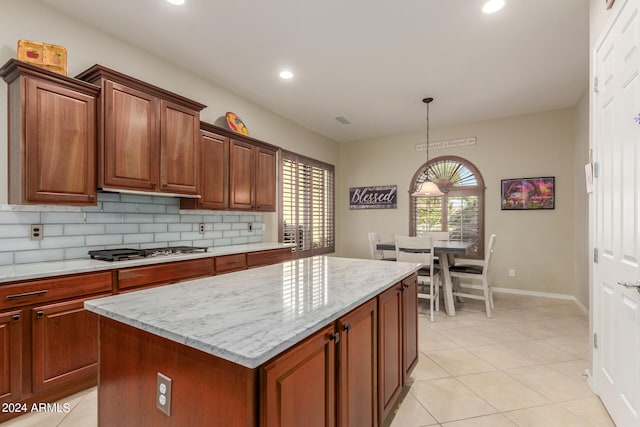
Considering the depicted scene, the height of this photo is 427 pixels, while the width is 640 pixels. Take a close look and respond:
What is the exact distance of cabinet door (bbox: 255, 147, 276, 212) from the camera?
157 inches

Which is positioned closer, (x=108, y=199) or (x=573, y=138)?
(x=108, y=199)

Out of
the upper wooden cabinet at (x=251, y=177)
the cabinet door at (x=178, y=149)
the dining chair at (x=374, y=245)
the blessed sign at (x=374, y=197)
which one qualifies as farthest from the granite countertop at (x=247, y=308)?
the blessed sign at (x=374, y=197)

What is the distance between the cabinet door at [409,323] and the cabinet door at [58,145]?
8.00 feet

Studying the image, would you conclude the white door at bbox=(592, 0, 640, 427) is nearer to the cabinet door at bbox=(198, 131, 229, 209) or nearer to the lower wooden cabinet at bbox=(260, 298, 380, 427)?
the lower wooden cabinet at bbox=(260, 298, 380, 427)

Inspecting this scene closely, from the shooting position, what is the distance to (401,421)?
1868 millimetres

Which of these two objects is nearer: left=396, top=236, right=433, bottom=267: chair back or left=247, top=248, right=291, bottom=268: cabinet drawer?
left=247, top=248, right=291, bottom=268: cabinet drawer

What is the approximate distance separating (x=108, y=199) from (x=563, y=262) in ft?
19.7

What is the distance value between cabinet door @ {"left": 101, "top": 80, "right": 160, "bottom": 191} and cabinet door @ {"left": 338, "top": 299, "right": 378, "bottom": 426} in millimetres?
2225

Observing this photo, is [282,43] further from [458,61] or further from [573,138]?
[573,138]

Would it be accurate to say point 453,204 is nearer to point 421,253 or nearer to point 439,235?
point 439,235

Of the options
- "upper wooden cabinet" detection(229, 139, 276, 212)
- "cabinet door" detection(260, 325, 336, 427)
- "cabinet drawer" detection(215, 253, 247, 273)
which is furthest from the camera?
"upper wooden cabinet" detection(229, 139, 276, 212)

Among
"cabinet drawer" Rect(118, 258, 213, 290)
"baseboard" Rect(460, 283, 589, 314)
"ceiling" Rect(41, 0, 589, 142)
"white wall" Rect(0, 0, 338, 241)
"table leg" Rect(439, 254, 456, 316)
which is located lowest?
"baseboard" Rect(460, 283, 589, 314)

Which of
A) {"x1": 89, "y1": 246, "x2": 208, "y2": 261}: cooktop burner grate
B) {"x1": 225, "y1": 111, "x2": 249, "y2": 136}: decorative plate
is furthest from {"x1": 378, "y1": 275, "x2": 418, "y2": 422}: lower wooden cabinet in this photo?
{"x1": 225, "y1": 111, "x2": 249, "y2": 136}: decorative plate

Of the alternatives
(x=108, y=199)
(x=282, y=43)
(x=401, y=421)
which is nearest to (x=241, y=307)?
(x=401, y=421)
